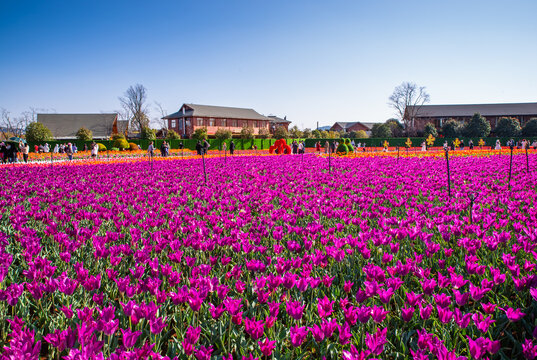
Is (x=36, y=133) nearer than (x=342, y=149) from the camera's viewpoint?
No

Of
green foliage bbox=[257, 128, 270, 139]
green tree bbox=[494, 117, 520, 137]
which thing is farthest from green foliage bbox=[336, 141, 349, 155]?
green tree bbox=[494, 117, 520, 137]

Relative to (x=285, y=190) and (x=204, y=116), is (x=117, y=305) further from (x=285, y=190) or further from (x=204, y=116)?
(x=204, y=116)

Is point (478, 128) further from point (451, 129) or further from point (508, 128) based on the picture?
point (508, 128)

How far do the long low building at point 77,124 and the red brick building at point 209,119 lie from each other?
11.9 m

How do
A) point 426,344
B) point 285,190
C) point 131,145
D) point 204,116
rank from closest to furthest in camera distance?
point 426,344 → point 285,190 → point 131,145 → point 204,116

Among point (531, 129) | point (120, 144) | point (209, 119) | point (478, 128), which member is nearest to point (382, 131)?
point (478, 128)

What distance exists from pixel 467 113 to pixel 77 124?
257 ft

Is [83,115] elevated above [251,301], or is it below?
above

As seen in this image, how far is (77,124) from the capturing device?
7412 cm

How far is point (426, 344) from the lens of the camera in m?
2.04

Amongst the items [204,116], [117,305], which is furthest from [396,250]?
[204,116]

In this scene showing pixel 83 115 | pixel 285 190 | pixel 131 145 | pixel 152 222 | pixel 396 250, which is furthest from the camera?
pixel 83 115

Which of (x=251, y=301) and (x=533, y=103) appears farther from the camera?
(x=533, y=103)

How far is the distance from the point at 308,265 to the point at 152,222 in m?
2.54
